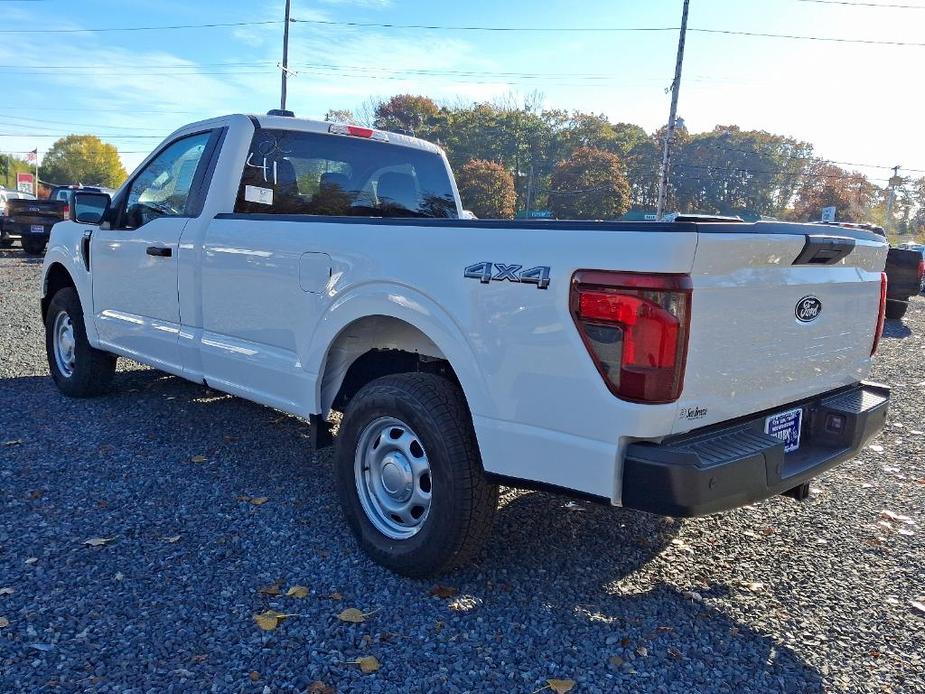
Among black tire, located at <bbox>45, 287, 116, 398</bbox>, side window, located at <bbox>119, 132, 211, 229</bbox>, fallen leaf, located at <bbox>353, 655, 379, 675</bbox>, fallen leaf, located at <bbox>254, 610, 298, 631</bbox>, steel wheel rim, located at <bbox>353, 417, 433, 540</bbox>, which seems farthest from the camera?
black tire, located at <bbox>45, 287, 116, 398</bbox>

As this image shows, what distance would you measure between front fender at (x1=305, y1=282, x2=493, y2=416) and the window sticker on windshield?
137 cm

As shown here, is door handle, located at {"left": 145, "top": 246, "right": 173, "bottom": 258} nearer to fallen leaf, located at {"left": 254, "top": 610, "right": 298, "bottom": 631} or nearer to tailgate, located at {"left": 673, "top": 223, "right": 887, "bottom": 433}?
fallen leaf, located at {"left": 254, "top": 610, "right": 298, "bottom": 631}

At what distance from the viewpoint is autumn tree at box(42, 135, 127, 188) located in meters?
107

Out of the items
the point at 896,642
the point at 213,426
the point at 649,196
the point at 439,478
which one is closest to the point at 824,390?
the point at 896,642

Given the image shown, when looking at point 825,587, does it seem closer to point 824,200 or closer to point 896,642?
point 896,642

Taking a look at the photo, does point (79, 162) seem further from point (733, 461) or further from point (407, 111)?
point (733, 461)

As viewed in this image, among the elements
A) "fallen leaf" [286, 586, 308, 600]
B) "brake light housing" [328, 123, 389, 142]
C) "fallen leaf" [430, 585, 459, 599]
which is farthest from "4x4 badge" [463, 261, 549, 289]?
"brake light housing" [328, 123, 389, 142]

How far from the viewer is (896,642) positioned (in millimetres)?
2854

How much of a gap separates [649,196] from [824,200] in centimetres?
1657

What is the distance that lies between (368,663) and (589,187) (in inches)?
1729

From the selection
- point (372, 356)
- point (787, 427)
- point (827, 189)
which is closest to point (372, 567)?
point (372, 356)

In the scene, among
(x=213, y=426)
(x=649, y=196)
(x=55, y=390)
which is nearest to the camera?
(x=213, y=426)

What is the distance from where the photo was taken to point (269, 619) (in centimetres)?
283

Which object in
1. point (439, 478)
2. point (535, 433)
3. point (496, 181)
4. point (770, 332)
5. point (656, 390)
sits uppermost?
point (496, 181)
